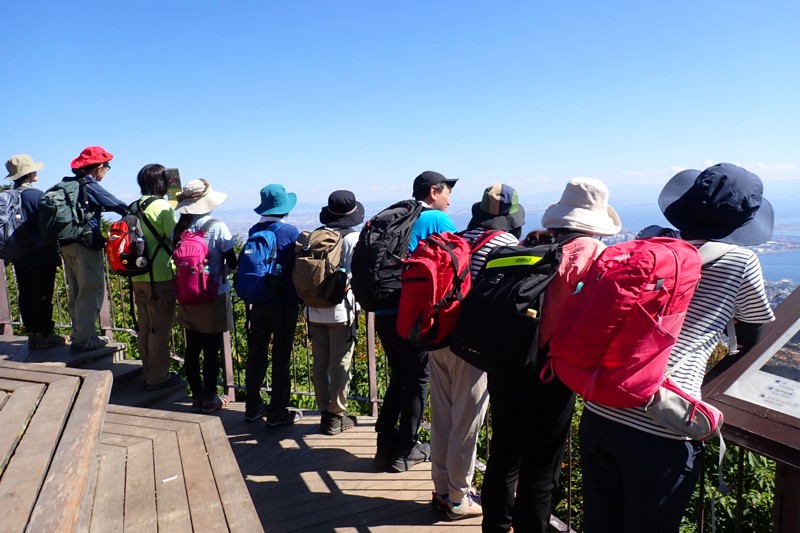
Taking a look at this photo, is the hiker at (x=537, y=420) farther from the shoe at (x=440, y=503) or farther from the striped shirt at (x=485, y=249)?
the shoe at (x=440, y=503)

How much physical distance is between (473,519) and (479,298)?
1.48 m

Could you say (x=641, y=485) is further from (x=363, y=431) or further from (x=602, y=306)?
(x=363, y=431)

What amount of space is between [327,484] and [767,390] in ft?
8.40

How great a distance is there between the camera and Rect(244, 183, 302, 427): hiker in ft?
13.5

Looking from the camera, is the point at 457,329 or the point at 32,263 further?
the point at 32,263

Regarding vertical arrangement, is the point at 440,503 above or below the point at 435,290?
below

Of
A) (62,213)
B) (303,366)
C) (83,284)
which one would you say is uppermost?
(62,213)

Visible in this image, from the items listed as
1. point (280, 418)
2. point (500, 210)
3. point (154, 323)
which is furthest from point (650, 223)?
point (154, 323)

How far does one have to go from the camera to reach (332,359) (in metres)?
4.05

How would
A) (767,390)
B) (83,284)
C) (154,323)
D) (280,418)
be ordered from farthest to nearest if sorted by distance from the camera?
(83,284)
(154,323)
(280,418)
(767,390)

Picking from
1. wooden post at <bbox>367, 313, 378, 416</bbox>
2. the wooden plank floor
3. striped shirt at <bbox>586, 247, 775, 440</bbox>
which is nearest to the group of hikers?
striped shirt at <bbox>586, 247, 775, 440</bbox>

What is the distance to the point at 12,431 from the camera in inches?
88.9

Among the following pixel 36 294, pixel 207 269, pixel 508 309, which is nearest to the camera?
pixel 508 309

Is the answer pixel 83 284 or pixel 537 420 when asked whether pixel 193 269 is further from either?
pixel 537 420
